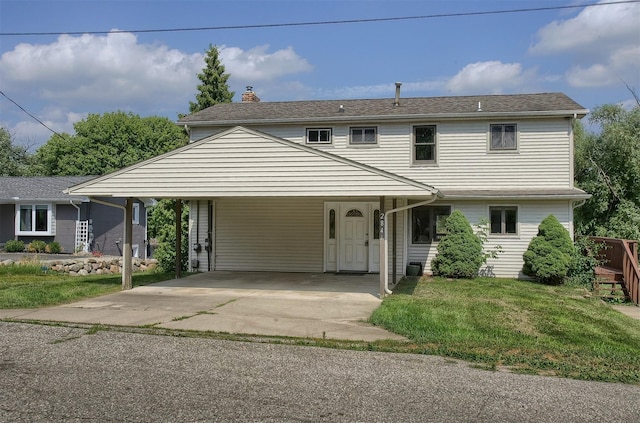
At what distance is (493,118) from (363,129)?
13.2 ft

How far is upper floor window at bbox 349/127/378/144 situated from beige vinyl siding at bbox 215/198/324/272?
2393 mm

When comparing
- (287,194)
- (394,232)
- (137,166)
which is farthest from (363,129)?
(137,166)

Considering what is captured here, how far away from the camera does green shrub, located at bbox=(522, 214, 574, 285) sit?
14.9 m

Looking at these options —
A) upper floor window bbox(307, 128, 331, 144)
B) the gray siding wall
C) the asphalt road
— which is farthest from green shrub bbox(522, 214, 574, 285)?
the gray siding wall

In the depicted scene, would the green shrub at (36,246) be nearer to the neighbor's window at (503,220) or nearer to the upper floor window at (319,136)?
the upper floor window at (319,136)

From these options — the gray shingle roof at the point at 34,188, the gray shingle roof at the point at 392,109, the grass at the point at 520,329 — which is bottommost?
the grass at the point at 520,329

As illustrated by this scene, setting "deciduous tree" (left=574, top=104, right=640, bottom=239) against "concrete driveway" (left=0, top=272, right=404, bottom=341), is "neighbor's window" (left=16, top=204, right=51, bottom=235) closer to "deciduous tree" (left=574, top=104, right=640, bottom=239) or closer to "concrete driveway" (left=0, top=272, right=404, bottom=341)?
"concrete driveway" (left=0, top=272, right=404, bottom=341)

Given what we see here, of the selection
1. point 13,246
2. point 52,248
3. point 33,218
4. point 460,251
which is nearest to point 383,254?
point 460,251

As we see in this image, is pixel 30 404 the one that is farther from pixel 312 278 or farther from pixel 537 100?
pixel 537 100

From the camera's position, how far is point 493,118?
1623 centimetres

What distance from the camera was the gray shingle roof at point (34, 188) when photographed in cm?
2609

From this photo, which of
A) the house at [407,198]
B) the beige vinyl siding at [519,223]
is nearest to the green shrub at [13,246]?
the house at [407,198]

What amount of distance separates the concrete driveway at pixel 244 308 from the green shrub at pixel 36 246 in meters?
14.1

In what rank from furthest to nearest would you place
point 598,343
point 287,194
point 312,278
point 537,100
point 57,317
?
point 537,100 → point 312,278 → point 287,194 → point 57,317 → point 598,343
